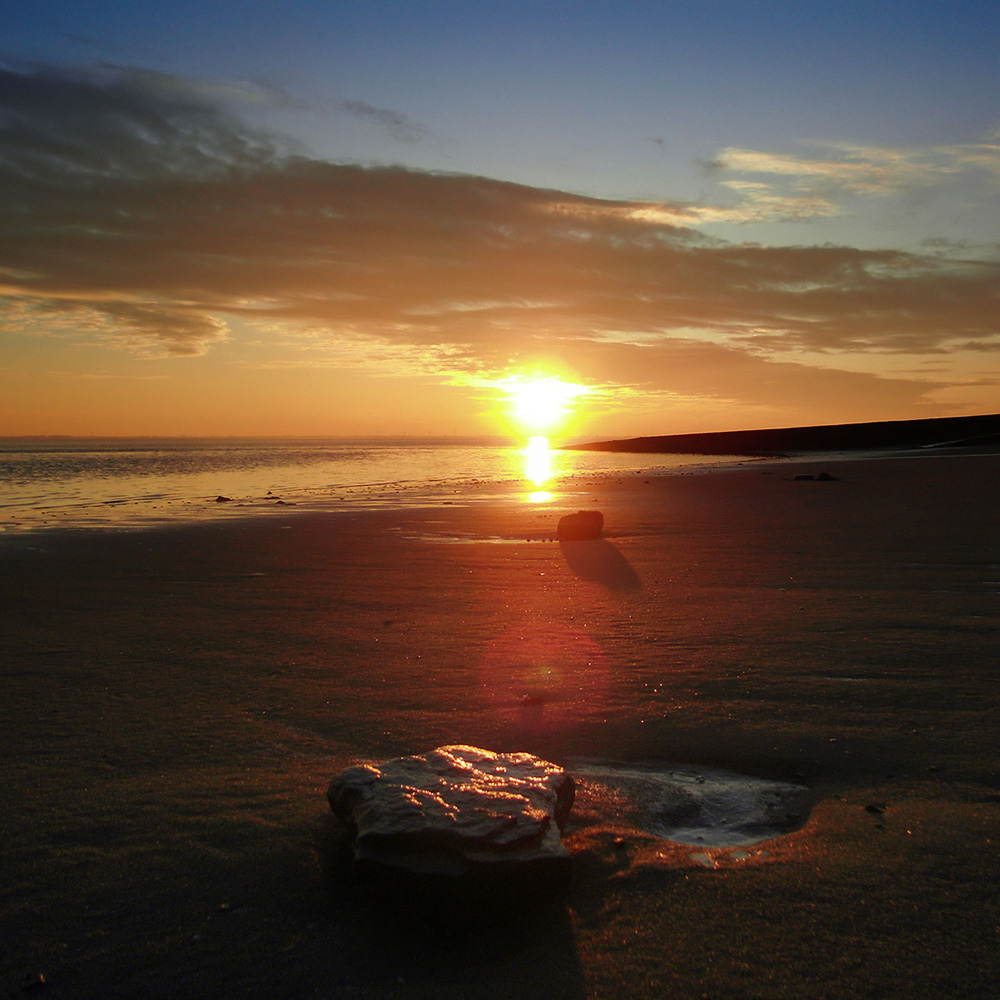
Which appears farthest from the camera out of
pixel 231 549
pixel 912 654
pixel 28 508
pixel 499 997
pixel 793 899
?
pixel 28 508

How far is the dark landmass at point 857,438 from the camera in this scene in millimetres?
68375

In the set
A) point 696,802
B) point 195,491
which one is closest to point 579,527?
point 696,802

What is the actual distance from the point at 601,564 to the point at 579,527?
2.61 metres

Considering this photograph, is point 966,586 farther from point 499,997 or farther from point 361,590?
point 499,997

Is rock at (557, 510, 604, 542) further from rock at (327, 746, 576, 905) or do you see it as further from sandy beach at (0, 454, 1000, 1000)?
rock at (327, 746, 576, 905)

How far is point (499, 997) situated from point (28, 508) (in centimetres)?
2080

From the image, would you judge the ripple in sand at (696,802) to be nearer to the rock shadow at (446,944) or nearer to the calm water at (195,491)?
the rock shadow at (446,944)

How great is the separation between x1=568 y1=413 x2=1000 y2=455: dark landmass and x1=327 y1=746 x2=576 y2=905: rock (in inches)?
2455

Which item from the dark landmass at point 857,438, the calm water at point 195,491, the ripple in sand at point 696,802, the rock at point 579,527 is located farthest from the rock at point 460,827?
the dark landmass at point 857,438

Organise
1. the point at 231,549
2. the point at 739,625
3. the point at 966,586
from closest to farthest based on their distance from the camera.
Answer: the point at 739,625 < the point at 966,586 < the point at 231,549

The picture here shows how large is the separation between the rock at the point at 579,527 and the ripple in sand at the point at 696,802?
329 inches

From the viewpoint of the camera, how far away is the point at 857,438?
75875 mm

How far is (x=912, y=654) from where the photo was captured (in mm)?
5445

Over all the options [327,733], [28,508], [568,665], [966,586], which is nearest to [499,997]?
[327,733]
